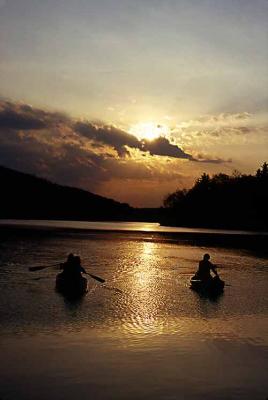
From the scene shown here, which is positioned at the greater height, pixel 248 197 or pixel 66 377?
pixel 248 197

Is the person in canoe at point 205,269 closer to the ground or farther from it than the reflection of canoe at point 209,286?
farther from it

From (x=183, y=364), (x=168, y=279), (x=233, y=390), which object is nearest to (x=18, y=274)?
(x=168, y=279)

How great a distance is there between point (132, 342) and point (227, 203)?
135275 mm

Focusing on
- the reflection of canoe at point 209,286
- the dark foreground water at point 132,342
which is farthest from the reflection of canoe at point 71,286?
the reflection of canoe at point 209,286

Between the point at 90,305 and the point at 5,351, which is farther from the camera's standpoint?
the point at 90,305

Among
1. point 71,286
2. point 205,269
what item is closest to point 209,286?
point 205,269

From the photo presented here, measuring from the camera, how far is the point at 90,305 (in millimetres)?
22953

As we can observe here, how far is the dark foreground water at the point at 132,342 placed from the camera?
12133mm

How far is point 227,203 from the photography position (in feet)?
488

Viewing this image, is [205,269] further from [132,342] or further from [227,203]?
[227,203]

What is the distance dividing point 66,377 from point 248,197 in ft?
439

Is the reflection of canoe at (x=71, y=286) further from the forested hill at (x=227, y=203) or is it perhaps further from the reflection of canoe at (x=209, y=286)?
the forested hill at (x=227, y=203)

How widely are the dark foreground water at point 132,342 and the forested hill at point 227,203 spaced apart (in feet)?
360

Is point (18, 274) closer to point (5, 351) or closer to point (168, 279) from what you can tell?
point (168, 279)
